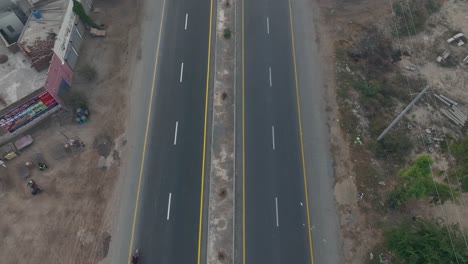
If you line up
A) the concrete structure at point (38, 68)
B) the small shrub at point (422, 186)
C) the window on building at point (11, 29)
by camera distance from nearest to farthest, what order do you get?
the small shrub at point (422, 186), the concrete structure at point (38, 68), the window on building at point (11, 29)

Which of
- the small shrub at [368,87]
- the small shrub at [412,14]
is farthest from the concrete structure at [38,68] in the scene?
the small shrub at [412,14]

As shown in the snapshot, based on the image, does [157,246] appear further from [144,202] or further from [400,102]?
[400,102]

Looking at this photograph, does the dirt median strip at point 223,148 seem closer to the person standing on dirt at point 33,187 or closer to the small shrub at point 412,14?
the person standing on dirt at point 33,187

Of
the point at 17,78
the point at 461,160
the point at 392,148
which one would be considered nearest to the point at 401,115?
the point at 392,148

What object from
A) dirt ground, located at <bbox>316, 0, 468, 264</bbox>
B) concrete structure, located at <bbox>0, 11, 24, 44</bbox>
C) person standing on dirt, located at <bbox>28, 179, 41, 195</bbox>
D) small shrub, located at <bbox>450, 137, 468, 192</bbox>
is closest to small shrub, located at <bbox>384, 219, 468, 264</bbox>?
dirt ground, located at <bbox>316, 0, 468, 264</bbox>

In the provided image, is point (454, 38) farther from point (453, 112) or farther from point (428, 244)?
point (428, 244)

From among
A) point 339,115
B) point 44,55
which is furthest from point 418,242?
point 44,55
